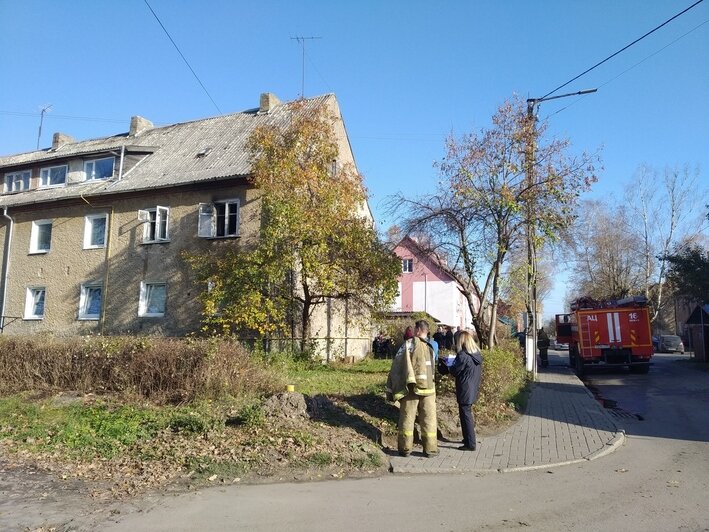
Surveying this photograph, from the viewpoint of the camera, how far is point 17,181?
27.0 metres

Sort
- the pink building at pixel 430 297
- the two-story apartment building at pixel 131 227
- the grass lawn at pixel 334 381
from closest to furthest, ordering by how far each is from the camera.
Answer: the grass lawn at pixel 334 381 < the two-story apartment building at pixel 131 227 < the pink building at pixel 430 297

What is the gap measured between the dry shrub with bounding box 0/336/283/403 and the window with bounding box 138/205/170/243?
10837 mm

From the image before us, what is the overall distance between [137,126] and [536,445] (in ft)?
88.5

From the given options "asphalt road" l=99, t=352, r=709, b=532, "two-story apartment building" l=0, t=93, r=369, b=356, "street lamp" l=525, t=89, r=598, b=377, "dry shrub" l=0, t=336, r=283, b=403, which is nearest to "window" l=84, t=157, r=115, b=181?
"two-story apartment building" l=0, t=93, r=369, b=356

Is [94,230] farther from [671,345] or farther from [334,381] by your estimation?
[671,345]

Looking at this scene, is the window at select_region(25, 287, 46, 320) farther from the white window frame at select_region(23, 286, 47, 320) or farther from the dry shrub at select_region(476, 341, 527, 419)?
the dry shrub at select_region(476, 341, 527, 419)

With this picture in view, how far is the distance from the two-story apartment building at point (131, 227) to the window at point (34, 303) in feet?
0.14

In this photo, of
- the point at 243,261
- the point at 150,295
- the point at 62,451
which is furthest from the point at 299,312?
the point at 62,451

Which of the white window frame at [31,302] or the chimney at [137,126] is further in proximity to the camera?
the chimney at [137,126]

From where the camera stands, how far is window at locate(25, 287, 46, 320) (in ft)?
79.3

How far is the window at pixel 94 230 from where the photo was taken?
23.4 m

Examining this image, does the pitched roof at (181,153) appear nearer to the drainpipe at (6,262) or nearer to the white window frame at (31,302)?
the drainpipe at (6,262)

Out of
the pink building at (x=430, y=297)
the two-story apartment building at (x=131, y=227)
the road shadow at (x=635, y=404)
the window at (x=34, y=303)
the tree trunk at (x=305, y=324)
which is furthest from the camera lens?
the pink building at (x=430, y=297)

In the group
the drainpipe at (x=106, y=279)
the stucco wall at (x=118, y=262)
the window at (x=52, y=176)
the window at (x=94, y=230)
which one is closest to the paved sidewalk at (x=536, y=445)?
the stucco wall at (x=118, y=262)
